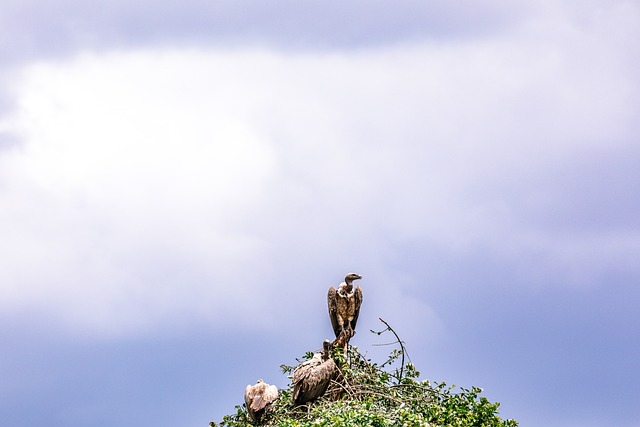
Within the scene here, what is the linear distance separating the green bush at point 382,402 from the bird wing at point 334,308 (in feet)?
1.44

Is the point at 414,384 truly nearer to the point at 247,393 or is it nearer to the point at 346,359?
the point at 346,359

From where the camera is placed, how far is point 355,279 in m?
19.9

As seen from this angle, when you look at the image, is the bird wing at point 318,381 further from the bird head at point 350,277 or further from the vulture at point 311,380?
the bird head at point 350,277

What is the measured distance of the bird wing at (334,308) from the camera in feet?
65.0

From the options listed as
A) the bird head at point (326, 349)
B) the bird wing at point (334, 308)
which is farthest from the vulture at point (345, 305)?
the bird head at point (326, 349)

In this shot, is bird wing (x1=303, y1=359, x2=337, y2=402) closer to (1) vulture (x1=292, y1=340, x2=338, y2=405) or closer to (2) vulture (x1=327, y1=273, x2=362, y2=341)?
(1) vulture (x1=292, y1=340, x2=338, y2=405)

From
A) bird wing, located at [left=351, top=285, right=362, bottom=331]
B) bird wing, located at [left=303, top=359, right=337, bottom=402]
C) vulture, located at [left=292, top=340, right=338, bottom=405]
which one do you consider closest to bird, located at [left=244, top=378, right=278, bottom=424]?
vulture, located at [left=292, top=340, right=338, bottom=405]

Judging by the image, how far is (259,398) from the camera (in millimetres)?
19094

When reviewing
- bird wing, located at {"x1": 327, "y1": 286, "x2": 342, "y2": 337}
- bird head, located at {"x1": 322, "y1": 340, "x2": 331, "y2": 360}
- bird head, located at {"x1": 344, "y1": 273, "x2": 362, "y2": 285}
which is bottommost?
bird head, located at {"x1": 322, "y1": 340, "x2": 331, "y2": 360}

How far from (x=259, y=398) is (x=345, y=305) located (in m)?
2.09

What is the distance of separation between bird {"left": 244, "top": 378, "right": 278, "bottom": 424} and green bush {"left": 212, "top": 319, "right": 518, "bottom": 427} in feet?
0.74

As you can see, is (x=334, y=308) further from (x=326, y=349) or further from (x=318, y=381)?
(x=318, y=381)

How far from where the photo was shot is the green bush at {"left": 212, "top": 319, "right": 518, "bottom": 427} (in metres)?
18.4

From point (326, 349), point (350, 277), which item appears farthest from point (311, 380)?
point (350, 277)
